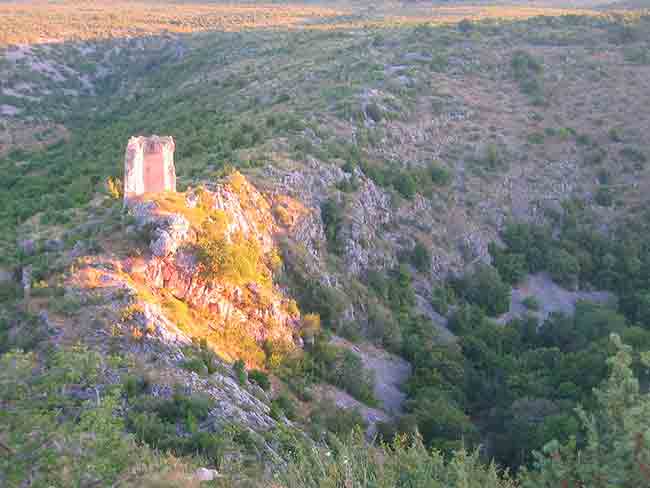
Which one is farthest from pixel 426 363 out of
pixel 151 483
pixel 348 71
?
pixel 348 71

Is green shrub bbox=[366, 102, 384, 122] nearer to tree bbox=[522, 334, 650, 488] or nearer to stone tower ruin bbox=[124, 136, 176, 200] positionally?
stone tower ruin bbox=[124, 136, 176, 200]

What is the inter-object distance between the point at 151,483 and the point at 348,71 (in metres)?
45.1

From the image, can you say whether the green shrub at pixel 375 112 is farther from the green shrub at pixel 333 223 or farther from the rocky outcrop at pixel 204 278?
the rocky outcrop at pixel 204 278

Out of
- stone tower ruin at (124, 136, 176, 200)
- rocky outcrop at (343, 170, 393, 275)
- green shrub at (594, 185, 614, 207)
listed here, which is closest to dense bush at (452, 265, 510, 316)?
rocky outcrop at (343, 170, 393, 275)

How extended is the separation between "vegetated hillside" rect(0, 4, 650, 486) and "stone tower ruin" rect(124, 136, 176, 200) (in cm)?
79

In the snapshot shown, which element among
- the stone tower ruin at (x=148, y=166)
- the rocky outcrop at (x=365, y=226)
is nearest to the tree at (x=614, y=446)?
the stone tower ruin at (x=148, y=166)

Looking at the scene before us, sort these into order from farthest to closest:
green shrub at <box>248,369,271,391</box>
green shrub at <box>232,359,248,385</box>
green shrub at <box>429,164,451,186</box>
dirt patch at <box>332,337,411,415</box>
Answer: green shrub at <box>429,164,451,186</box>, dirt patch at <box>332,337,411,415</box>, green shrub at <box>248,369,271,391</box>, green shrub at <box>232,359,248,385</box>

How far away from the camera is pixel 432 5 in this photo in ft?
379

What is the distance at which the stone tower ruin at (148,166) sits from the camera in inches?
856

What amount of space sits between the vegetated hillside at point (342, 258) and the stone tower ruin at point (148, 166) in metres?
0.79

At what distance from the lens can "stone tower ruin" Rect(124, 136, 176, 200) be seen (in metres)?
21.8

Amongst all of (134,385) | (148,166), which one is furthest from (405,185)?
(134,385)

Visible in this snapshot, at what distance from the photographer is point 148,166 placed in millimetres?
22547

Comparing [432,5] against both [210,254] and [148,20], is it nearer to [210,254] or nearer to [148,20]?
[148,20]
